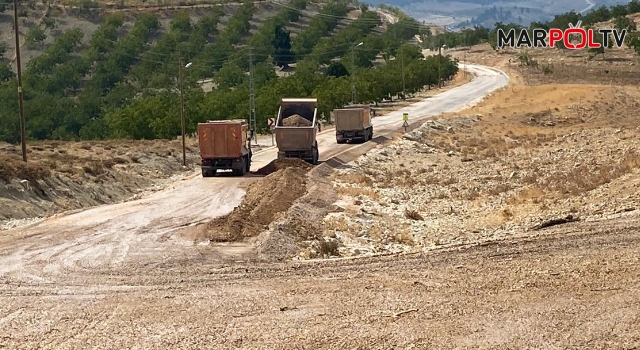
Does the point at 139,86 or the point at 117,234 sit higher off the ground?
the point at 139,86

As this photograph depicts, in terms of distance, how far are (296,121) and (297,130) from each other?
0.92 meters

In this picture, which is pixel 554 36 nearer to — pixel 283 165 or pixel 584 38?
pixel 584 38

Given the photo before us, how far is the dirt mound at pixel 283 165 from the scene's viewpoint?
145ft

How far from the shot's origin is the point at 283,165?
44.2 m

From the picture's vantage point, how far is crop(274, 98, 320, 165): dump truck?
151 ft

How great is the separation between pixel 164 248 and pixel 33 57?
6082 inches

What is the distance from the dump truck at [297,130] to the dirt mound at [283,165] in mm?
1000

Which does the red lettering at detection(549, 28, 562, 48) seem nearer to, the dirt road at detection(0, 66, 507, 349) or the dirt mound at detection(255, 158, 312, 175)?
the dirt mound at detection(255, 158, 312, 175)

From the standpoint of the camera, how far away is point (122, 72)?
162 m

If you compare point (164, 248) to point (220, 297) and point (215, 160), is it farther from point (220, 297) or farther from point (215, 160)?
point (215, 160)

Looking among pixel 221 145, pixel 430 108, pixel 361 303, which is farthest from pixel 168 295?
pixel 430 108

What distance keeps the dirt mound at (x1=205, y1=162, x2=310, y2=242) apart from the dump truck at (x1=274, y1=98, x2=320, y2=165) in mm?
3454

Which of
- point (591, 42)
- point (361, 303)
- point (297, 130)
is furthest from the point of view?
point (591, 42)

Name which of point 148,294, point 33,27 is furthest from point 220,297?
point 33,27
